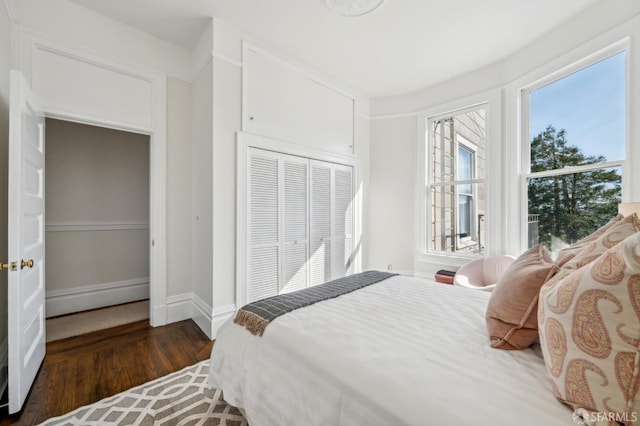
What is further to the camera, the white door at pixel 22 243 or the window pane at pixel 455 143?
the window pane at pixel 455 143

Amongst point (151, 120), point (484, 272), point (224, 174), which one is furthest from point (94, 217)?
point (484, 272)

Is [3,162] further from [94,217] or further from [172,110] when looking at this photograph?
[94,217]

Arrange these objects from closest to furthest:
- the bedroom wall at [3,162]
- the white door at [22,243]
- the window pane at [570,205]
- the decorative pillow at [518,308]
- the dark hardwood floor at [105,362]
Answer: the decorative pillow at [518,308]
the white door at [22,243]
the dark hardwood floor at [105,362]
the bedroom wall at [3,162]
the window pane at [570,205]

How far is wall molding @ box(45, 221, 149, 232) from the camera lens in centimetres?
307

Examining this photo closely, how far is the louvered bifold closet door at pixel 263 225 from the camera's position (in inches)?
110

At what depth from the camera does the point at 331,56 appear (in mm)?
3148

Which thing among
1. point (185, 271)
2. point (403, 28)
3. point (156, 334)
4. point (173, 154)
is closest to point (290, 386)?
point (156, 334)

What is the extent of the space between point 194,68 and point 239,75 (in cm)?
65

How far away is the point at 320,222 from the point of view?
3479mm

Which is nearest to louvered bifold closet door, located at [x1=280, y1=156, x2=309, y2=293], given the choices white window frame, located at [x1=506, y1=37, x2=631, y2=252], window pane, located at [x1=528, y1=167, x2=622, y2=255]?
white window frame, located at [x1=506, y1=37, x2=631, y2=252]

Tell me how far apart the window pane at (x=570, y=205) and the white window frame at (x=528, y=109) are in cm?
5

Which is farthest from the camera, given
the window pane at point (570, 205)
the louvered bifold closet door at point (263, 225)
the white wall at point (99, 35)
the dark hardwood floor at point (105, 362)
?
the louvered bifold closet door at point (263, 225)

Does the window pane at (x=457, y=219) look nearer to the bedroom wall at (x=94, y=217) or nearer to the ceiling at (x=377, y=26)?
the ceiling at (x=377, y=26)

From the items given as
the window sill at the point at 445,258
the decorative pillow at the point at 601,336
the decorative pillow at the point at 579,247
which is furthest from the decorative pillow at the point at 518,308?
the window sill at the point at 445,258
